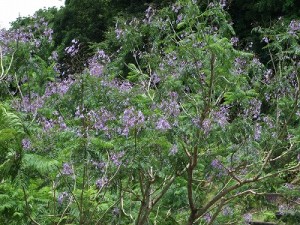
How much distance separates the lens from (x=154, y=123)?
580cm

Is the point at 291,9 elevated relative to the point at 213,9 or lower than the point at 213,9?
lower

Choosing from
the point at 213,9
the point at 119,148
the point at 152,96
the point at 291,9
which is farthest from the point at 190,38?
the point at 291,9

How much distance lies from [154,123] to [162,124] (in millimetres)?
79

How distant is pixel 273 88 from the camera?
7.07 m

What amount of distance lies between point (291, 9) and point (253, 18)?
3.90ft

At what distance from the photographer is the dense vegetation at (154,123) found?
5773 millimetres

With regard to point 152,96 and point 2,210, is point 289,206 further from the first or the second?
point 2,210

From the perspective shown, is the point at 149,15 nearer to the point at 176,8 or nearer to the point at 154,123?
the point at 176,8

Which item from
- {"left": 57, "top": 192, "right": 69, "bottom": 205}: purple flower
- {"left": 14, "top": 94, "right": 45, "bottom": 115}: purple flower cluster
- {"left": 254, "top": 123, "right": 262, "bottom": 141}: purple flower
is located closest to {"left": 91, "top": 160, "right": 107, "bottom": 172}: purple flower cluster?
{"left": 57, "top": 192, "right": 69, "bottom": 205}: purple flower

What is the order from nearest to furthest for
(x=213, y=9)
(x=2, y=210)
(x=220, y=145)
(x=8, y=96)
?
(x=2, y=210) < (x=213, y=9) < (x=220, y=145) < (x=8, y=96)

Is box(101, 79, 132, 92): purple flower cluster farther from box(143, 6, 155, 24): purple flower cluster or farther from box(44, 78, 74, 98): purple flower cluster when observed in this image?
box(143, 6, 155, 24): purple flower cluster

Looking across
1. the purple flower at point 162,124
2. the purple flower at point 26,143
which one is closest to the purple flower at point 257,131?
the purple flower at point 162,124

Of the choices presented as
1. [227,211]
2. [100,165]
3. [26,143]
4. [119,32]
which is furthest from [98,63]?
[227,211]

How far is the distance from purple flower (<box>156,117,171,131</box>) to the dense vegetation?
0.04 feet
